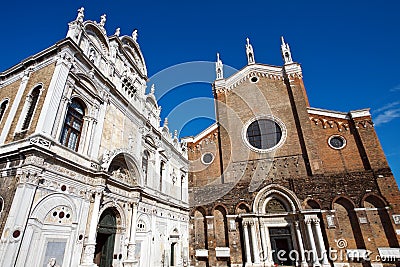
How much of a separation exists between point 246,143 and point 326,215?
746 centimetres

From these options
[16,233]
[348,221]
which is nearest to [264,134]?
[348,221]

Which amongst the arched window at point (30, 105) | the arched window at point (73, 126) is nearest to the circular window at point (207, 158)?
the arched window at point (73, 126)

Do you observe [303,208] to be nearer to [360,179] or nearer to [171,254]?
[360,179]

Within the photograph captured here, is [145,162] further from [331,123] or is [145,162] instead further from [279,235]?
[331,123]

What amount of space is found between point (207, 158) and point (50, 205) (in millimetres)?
13374

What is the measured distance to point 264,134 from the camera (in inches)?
723

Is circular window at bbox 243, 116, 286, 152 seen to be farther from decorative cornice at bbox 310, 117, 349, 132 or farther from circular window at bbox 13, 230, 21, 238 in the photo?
circular window at bbox 13, 230, 21, 238

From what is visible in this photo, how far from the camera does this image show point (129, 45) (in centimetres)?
1482

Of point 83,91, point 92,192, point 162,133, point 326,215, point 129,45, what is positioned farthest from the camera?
point 162,133

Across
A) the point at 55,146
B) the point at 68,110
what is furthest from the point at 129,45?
the point at 55,146

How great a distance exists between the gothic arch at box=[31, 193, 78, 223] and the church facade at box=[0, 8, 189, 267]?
30 millimetres

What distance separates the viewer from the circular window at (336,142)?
51.6 feet

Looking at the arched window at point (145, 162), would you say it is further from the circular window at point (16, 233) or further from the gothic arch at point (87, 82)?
the circular window at point (16, 233)

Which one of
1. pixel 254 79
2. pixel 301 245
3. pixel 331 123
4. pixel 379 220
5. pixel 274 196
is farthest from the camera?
pixel 254 79
